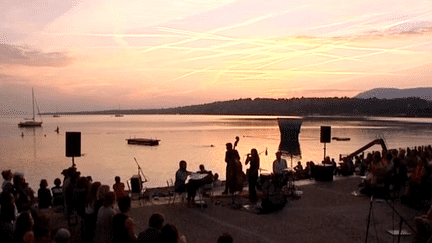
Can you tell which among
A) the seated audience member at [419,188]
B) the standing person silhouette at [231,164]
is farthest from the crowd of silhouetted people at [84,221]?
the seated audience member at [419,188]

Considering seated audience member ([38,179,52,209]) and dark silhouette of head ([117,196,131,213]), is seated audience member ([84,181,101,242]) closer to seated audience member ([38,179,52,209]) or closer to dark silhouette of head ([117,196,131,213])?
dark silhouette of head ([117,196,131,213])

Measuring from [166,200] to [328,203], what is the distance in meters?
4.66

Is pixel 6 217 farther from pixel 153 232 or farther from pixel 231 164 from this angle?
pixel 231 164

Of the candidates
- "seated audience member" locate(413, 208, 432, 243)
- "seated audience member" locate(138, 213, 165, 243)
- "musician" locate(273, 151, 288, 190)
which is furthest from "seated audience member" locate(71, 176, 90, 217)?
"seated audience member" locate(413, 208, 432, 243)

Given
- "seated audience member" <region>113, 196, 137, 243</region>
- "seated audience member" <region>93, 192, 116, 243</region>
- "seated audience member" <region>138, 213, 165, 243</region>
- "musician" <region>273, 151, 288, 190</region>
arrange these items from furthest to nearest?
"musician" <region>273, 151, 288, 190</region> → "seated audience member" <region>93, 192, 116, 243</region> → "seated audience member" <region>113, 196, 137, 243</region> → "seated audience member" <region>138, 213, 165, 243</region>

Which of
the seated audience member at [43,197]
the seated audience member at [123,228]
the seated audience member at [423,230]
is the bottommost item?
the seated audience member at [43,197]

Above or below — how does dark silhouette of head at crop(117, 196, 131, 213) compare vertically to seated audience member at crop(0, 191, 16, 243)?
above

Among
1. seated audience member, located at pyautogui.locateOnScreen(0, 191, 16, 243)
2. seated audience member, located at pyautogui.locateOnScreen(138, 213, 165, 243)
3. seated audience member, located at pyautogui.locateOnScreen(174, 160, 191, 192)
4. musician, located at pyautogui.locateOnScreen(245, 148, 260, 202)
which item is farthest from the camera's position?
musician, located at pyautogui.locateOnScreen(245, 148, 260, 202)

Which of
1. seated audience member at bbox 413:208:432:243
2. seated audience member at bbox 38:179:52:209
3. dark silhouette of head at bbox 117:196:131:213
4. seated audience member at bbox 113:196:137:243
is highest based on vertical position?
dark silhouette of head at bbox 117:196:131:213

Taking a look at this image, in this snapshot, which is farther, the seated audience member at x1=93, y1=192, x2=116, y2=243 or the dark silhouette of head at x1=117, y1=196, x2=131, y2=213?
the seated audience member at x1=93, y1=192, x2=116, y2=243

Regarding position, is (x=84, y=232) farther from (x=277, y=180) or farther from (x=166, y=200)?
(x=277, y=180)

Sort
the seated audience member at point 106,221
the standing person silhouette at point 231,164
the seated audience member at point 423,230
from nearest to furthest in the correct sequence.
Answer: the seated audience member at point 106,221 < the seated audience member at point 423,230 < the standing person silhouette at point 231,164

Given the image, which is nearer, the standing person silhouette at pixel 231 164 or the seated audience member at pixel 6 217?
the seated audience member at pixel 6 217

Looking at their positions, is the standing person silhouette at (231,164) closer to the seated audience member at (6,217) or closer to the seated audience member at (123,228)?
the seated audience member at (123,228)
